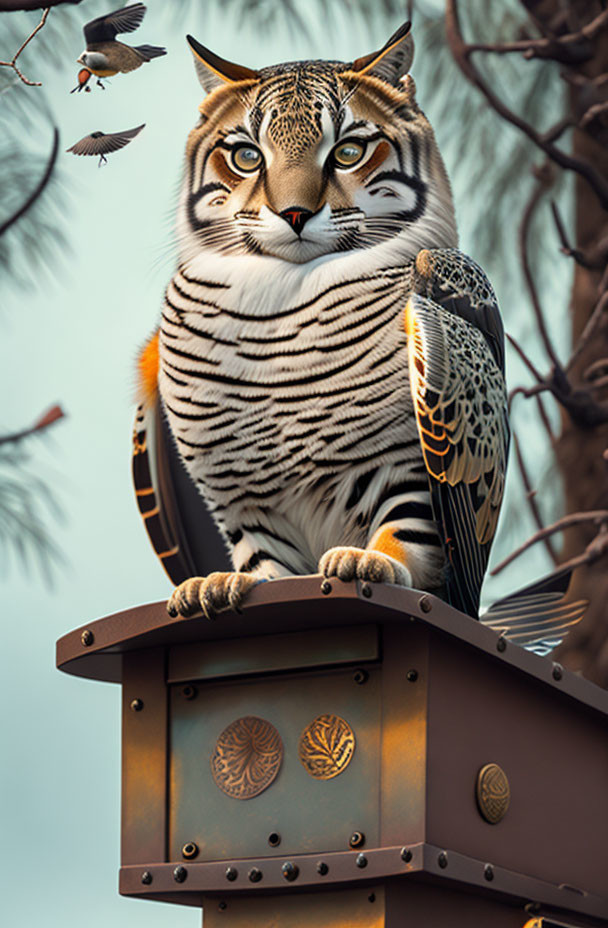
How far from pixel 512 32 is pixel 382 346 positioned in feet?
6.34

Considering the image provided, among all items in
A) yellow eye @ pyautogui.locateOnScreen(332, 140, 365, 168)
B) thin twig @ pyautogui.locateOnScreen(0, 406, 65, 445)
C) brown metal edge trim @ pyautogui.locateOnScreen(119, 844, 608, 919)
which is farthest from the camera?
thin twig @ pyautogui.locateOnScreen(0, 406, 65, 445)

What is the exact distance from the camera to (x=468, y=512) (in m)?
1.49

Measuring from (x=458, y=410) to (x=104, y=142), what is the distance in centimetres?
50

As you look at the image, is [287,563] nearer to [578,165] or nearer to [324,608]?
[324,608]

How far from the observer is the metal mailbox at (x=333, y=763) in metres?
1.32

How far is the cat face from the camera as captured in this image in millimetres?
1487

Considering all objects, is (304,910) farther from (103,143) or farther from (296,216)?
(103,143)

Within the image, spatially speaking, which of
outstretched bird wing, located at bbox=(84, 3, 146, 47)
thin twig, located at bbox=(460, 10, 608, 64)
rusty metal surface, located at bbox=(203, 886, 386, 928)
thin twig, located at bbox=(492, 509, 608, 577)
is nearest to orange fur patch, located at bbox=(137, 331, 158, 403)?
outstretched bird wing, located at bbox=(84, 3, 146, 47)

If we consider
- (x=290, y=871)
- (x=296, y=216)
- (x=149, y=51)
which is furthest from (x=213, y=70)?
(x=290, y=871)

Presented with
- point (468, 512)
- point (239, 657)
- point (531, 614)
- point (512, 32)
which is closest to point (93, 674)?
point (239, 657)

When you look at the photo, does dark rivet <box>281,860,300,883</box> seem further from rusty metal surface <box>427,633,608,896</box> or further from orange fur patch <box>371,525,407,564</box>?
orange fur patch <box>371,525,407,564</box>

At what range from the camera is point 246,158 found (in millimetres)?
1541

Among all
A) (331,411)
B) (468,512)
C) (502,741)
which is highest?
(331,411)

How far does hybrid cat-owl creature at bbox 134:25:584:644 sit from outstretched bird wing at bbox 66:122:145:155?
107mm
